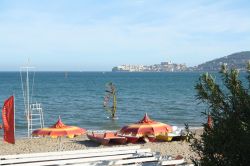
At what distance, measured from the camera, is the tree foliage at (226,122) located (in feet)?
15.3

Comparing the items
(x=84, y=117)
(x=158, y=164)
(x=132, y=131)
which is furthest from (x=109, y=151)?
(x=84, y=117)

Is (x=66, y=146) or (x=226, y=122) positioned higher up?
(x=226, y=122)

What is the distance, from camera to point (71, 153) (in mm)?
11812

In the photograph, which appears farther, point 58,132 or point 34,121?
point 34,121

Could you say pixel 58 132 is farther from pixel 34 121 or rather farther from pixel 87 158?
pixel 34 121

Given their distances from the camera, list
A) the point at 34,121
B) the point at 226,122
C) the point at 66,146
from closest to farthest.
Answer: the point at 226,122 → the point at 66,146 → the point at 34,121

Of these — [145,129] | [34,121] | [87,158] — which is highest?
[87,158]

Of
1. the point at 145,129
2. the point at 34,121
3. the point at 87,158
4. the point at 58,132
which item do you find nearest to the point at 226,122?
the point at 87,158

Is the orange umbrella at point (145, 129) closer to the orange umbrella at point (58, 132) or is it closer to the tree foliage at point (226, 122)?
the orange umbrella at point (58, 132)

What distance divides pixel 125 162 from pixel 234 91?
22.0 ft

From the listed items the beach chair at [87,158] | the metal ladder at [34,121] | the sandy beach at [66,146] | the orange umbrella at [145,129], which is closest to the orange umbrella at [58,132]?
the sandy beach at [66,146]

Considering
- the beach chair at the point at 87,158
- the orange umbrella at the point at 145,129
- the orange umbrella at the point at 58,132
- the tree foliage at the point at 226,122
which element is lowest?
the orange umbrella at the point at 145,129

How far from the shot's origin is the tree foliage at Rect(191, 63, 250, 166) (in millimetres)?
4668

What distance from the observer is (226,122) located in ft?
16.1
